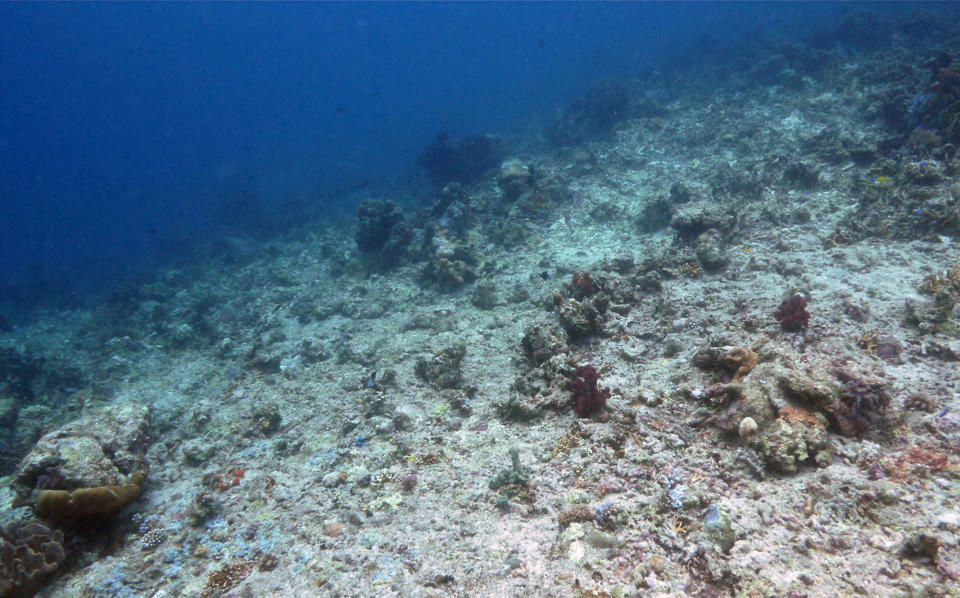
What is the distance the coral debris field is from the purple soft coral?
14 cm

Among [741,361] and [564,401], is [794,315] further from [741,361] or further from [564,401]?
[564,401]

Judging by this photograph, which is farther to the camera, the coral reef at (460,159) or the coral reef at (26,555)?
the coral reef at (460,159)

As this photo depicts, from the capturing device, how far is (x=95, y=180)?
2817 inches

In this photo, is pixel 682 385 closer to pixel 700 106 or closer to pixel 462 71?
pixel 700 106

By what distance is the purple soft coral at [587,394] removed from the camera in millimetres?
5777

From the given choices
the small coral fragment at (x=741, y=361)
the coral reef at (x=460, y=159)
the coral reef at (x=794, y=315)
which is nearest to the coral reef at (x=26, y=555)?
the small coral fragment at (x=741, y=361)

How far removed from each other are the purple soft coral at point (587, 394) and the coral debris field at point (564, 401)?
136 mm

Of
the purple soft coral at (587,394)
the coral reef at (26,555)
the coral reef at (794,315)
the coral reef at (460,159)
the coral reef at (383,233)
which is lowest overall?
the coral reef at (794,315)

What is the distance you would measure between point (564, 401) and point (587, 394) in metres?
0.41

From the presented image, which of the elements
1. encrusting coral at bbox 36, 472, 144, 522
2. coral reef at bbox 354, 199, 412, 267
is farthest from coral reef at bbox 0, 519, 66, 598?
coral reef at bbox 354, 199, 412, 267

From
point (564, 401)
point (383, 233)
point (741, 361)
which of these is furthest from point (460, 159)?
point (741, 361)

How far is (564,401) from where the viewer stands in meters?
6.09

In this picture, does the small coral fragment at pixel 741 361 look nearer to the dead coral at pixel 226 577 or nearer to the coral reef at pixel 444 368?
the coral reef at pixel 444 368

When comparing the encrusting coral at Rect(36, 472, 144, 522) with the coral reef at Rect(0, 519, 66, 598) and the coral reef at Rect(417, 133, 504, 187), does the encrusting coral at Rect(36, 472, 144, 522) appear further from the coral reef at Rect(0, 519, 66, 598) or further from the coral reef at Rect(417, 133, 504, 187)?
the coral reef at Rect(417, 133, 504, 187)
